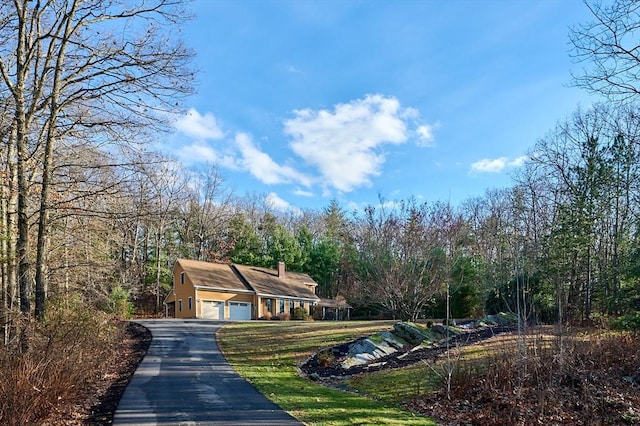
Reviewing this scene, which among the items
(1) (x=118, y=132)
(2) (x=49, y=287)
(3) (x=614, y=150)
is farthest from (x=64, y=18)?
(3) (x=614, y=150)

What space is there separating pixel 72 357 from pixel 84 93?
579 centimetres

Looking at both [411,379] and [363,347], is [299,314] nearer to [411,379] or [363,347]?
[363,347]

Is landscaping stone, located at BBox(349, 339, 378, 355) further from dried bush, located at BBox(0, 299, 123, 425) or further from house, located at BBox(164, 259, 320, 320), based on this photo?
house, located at BBox(164, 259, 320, 320)

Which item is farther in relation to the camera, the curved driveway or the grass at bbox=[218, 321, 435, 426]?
the grass at bbox=[218, 321, 435, 426]

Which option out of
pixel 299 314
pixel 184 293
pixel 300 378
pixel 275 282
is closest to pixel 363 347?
pixel 300 378

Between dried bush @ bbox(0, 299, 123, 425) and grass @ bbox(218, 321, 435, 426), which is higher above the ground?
dried bush @ bbox(0, 299, 123, 425)

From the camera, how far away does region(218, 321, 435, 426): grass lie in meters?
7.95

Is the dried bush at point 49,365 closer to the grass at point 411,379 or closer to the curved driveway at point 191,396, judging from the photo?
the curved driveway at point 191,396

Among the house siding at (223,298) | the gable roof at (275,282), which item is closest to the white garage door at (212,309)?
the house siding at (223,298)

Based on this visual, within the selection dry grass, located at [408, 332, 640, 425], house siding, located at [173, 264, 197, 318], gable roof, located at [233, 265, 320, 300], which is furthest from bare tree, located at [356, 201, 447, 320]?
house siding, located at [173, 264, 197, 318]

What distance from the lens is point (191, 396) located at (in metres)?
9.50

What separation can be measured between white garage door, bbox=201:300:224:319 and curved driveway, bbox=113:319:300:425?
62.2 ft

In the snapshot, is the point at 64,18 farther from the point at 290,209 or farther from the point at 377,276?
the point at 290,209

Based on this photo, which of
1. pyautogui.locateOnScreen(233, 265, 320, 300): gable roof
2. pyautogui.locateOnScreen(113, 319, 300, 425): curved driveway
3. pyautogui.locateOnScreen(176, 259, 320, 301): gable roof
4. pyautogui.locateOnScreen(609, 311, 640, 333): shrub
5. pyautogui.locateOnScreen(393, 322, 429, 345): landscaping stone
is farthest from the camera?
pyautogui.locateOnScreen(233, 265, 320, 300): gable roof
